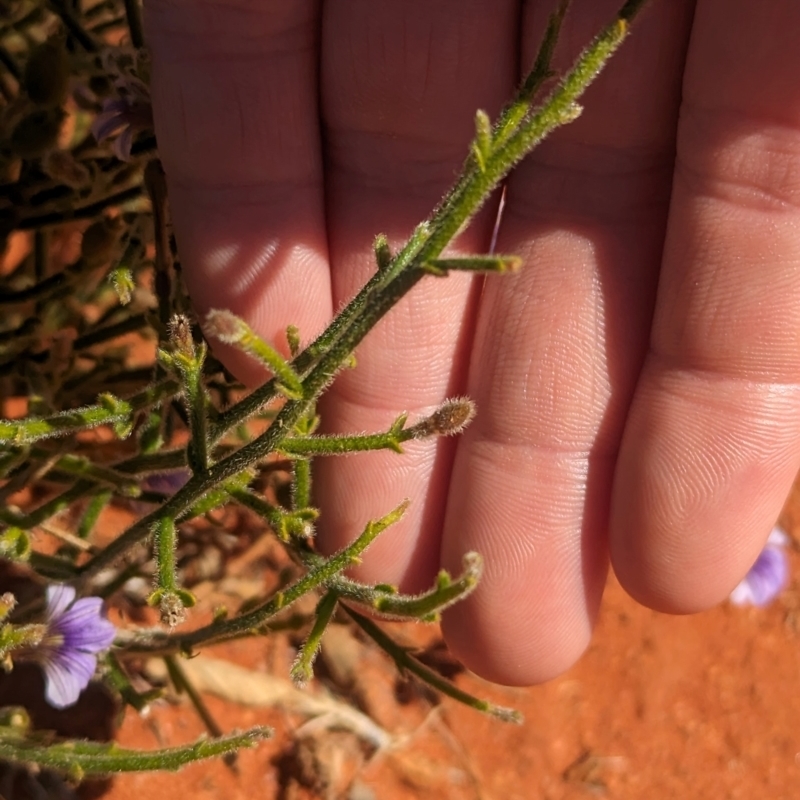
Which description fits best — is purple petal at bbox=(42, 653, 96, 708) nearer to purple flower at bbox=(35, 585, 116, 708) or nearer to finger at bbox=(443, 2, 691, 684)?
purple flower at bbox=(35, 585, 116, 708)

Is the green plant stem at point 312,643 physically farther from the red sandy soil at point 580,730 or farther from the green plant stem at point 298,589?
the red sandy soil at point 580,730

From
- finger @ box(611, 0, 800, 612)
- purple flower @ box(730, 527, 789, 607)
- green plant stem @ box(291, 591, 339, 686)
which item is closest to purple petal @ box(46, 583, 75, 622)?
green plant stem @ box(291, 591, 339, 686)

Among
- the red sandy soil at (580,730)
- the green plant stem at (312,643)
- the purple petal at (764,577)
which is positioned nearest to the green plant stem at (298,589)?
the green plant stem at (312,643)

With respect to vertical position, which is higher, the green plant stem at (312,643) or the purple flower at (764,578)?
the green plant stem at (312,643)

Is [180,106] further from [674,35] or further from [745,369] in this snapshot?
[745,369]

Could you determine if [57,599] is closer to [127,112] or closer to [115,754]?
[115,754]

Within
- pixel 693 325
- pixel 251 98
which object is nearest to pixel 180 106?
pixel 251 98

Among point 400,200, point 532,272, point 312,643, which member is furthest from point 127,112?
point 312,643
